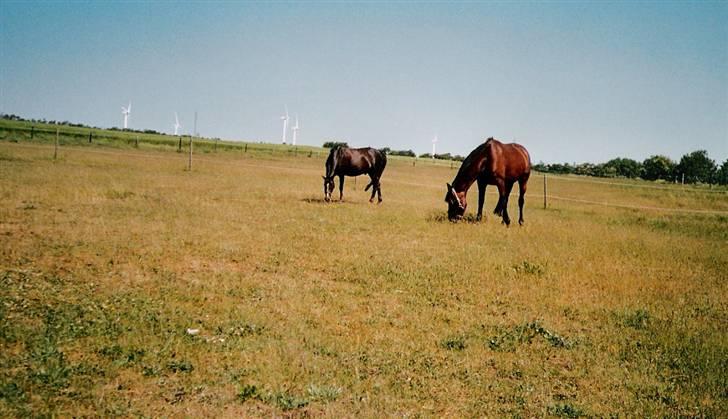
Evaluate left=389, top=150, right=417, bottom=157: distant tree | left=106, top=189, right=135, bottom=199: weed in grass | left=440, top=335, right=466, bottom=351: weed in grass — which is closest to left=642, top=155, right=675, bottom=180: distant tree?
left=389, top=150, right=417, bottom=157: distant tree

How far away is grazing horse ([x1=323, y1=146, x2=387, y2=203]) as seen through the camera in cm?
1938

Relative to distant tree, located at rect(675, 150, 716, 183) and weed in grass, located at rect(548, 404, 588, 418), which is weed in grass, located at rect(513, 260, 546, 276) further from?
distant tree, located at rect(675, 150, 716, 183)

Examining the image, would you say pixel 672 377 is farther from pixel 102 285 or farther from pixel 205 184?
pixel 205 184

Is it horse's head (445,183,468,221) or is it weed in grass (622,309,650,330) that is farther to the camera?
horse's head (445,183,468,221)

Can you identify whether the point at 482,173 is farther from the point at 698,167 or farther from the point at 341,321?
the point at 698,167

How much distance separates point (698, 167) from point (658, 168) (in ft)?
56.9

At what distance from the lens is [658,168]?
5138 inches

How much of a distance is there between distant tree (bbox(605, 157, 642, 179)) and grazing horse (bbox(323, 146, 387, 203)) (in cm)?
14271

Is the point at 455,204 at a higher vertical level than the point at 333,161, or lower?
lower

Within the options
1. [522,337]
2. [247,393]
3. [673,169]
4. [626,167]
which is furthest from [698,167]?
[247,393]

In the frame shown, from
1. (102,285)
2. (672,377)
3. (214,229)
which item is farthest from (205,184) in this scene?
(672,377)

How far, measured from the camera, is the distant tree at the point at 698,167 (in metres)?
113

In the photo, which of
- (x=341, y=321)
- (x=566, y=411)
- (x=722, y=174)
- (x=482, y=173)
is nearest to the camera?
(x=566, y=411)

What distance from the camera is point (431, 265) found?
952cm
